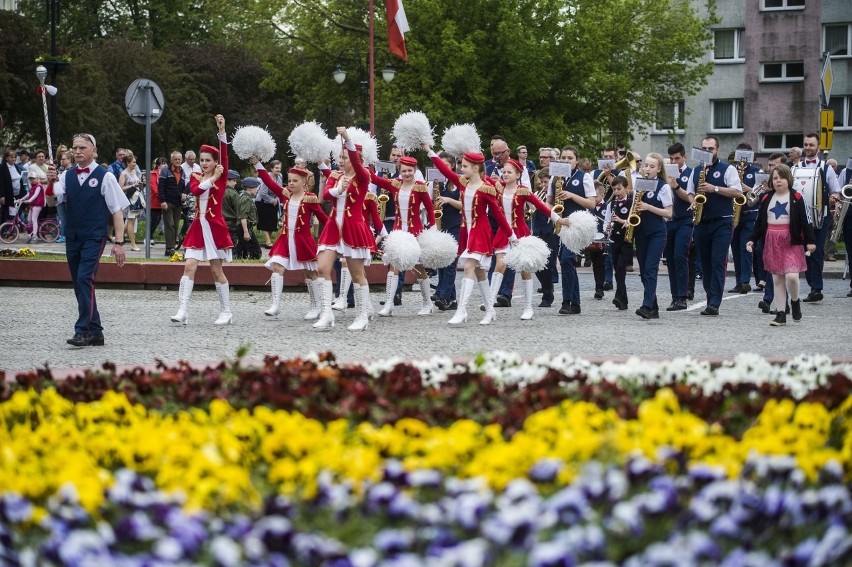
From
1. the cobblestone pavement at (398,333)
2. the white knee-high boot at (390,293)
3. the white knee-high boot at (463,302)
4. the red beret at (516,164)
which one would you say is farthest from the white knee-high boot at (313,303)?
the red beret at (516,164)

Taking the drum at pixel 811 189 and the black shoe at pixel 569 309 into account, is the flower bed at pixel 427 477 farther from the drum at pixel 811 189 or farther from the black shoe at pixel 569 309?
the drum at pixel 811 189

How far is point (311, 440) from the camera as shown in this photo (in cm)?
582

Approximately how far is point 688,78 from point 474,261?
37.7 m

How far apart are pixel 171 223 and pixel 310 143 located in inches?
493

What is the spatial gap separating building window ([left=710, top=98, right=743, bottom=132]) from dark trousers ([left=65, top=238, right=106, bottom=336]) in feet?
159

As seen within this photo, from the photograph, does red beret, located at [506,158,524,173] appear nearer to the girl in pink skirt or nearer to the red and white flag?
the girl in pink skirt

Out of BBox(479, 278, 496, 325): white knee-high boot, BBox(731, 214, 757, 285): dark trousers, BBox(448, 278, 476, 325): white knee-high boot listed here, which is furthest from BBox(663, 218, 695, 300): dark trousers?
BBox(731, 214, 757, 285): dark trousers

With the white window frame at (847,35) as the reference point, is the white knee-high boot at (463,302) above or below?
below

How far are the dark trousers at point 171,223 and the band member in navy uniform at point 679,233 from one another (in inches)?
478

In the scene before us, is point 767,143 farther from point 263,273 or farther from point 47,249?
point 263,273

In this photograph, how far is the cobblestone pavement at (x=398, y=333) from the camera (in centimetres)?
1245

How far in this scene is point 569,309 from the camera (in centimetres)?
1719

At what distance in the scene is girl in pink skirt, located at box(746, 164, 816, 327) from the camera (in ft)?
50.8

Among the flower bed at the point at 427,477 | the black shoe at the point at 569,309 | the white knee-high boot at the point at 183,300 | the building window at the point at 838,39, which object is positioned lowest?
the flower bed at the point at 427,477
